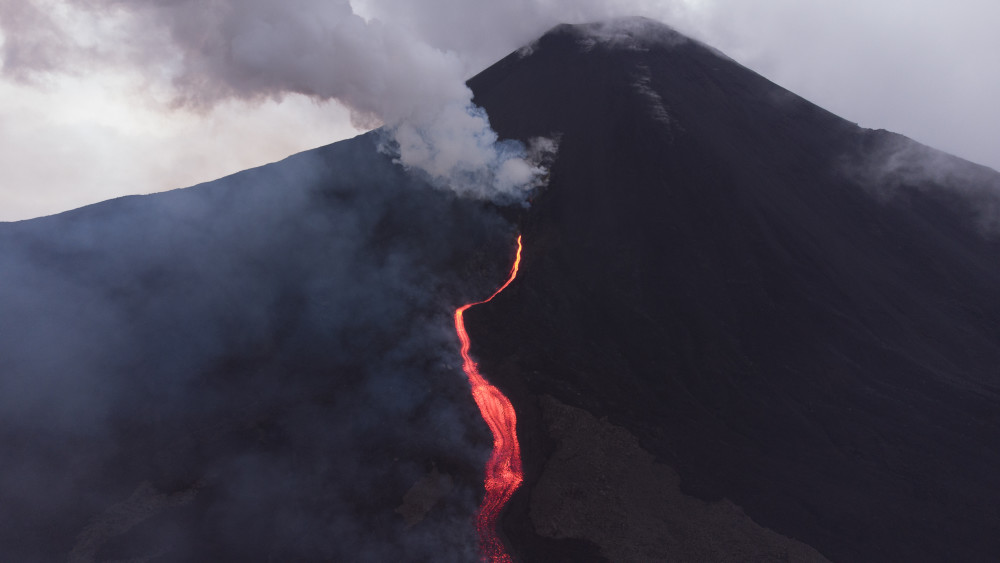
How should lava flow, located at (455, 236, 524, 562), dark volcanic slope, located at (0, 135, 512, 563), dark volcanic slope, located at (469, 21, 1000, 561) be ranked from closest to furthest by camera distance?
1. lava flow, located at (455, 236, 524, 562)
2. dark volcanic slope, located at (0, 135, 512, 563)
3. dark volcanic slope, located at (469, 21, 1000, 561)

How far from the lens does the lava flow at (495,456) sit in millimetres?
15789

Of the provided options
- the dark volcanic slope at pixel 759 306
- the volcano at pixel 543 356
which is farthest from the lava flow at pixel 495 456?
the dark volcanic slope at pixel 759 306

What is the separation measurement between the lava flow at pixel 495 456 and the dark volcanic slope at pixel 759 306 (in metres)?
0.46

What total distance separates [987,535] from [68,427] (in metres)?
25.3

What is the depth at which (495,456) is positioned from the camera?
60.0 ft

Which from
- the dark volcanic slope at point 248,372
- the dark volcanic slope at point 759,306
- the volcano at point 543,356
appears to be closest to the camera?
the dark volcanic slope at point 248,372

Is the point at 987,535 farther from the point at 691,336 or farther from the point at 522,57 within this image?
the point at 522,57

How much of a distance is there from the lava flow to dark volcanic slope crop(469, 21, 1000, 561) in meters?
0.46

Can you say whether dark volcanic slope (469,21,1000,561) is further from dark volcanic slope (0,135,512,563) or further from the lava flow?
dark volcanic slope (0,135,512,563)

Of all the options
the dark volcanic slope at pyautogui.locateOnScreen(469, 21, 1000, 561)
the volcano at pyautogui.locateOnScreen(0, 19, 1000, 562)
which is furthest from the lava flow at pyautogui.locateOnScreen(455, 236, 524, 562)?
the dark volcanic slope at pyautogui.locateOnScreen(469, 21, 1000, 561)

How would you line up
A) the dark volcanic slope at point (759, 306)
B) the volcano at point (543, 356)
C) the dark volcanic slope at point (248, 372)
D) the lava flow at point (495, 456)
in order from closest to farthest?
the lava flow at point (495, 456) < the dark volcanic slope at point (248, 372) < the volcano at point (543, 356) < the dark volcanic slope at point (759, 306)

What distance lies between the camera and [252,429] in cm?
1875

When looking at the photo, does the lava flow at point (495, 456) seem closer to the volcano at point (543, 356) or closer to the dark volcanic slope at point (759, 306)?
the volcano at point (543, 356)

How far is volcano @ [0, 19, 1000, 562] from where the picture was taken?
54.1 feet
